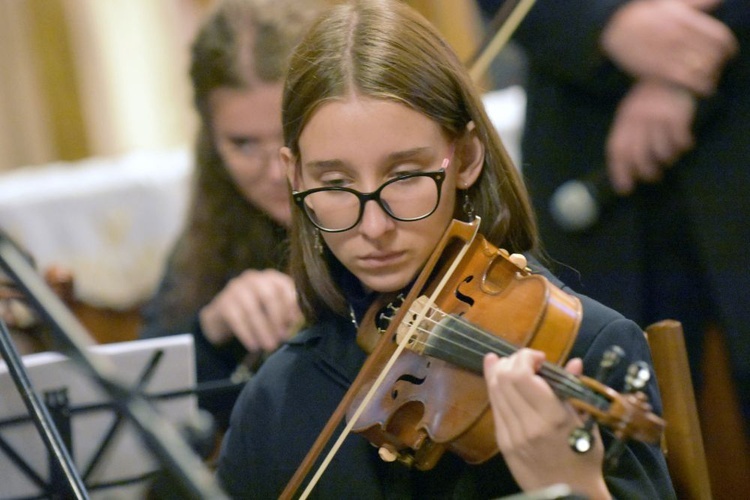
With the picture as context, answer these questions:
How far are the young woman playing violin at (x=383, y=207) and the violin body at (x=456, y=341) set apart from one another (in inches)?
0.9

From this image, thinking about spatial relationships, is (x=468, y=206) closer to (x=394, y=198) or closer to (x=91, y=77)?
(x=394, y=198)

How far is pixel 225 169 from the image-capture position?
1.71 m

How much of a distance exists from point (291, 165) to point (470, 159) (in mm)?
170

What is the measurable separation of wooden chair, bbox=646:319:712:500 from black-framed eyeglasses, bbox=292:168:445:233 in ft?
0.79

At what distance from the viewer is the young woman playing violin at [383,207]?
95 cm

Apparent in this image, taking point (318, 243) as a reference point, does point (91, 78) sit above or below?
below

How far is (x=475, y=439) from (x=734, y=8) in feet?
2.73

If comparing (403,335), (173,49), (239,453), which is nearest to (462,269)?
(403,335)

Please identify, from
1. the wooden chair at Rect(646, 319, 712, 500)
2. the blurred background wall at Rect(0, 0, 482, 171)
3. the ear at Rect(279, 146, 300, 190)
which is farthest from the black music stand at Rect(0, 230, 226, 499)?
the blurred background wall at Rect(0, 0, 482, 171)

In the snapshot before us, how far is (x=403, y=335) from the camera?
0.95 meters

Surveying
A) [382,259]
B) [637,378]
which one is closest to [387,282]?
[382,259]

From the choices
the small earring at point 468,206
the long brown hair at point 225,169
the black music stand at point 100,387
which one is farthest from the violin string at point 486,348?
the long brown hair at point 225,169

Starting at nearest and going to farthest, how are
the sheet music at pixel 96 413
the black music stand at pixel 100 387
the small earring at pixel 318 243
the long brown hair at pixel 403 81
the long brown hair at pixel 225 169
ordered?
the black music stand at pixel 100 387 < the long brown hair at pixel 403 81 < the small earring at pixel 318 243 < the sheet music at pixel 96 413 < the long brown hair at pixel 225 169

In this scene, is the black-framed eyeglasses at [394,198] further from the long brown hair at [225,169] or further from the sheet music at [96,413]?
the long brown hair at [225,169]
